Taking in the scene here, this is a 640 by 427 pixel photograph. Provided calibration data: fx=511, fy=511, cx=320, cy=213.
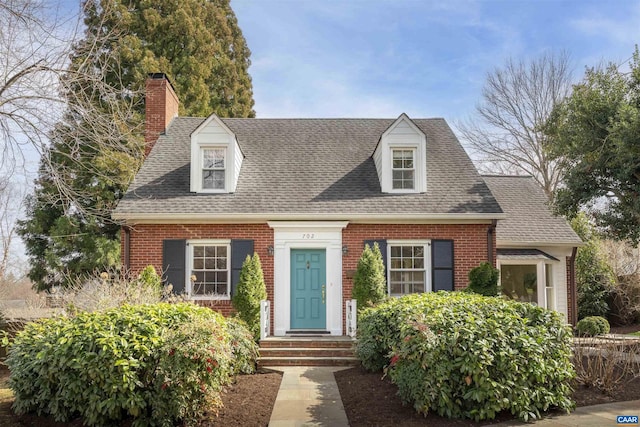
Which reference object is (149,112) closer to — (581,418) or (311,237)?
(311,237)

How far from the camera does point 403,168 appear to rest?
13492 mm

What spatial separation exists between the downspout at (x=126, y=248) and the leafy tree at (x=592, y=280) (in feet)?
49.8

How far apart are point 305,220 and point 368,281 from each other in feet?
7.22

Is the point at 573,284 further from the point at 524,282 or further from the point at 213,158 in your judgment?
the point at 213,158

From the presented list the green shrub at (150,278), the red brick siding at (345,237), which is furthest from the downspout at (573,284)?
the green shrub at (150,278)

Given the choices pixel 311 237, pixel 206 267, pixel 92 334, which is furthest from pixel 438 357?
pixel 206 267

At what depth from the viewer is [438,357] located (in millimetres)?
6270

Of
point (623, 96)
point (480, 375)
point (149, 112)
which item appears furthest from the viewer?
point (149, 112)

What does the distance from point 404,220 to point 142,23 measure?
48.5ft

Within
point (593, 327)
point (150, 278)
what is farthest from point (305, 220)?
point (593, 327)

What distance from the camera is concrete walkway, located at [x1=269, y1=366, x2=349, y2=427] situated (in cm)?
656

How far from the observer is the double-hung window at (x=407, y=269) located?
12.7m

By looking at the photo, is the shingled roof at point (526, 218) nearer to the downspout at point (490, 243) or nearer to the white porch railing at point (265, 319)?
the downspout at point (490, 243)

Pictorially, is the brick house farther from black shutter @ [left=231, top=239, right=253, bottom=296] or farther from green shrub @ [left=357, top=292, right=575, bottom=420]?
green shrub @ [left=357, top=292, right=575, bottom=420]
